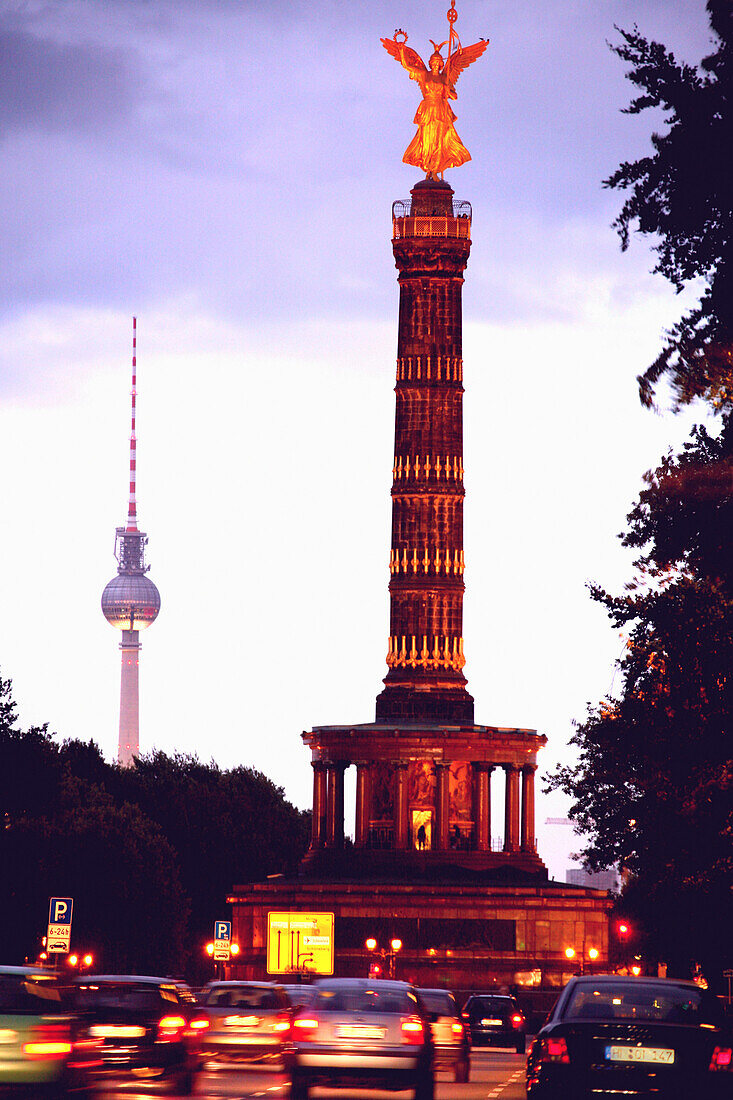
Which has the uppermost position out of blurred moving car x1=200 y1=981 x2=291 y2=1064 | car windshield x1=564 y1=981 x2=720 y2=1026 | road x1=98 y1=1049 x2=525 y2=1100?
car windshield x1=564 y1=981 x2=720 y2=1026

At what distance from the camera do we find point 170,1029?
3048cm

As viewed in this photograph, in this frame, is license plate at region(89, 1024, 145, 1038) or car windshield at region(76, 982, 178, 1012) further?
car windshield at region(76, 982, 178, 1012)

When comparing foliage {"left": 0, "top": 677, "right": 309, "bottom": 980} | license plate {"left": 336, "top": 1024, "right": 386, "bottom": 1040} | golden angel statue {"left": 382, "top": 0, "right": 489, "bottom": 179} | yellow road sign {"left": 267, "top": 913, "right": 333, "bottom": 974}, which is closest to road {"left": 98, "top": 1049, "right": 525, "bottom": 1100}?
license plate {"left": 336, "top": 1024, "right": 386, "bottom": 1040}

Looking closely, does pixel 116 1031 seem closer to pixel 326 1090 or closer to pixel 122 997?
pixel 122 997

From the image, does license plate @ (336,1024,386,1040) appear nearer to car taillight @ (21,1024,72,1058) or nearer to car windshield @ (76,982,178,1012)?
car windshield @ (76,982,178,1012)

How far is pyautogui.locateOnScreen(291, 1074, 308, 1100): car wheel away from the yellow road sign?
63636 millimetres

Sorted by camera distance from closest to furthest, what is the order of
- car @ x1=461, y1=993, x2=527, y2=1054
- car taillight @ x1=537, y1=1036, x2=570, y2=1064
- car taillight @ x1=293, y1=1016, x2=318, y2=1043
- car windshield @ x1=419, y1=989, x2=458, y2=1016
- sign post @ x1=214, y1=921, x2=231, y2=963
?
car taillight @ x1=537, y1=1036, x2=570, y2=1064 → car taillight @ x1=293, y1=1016, x2=318, y2=1043 → car windshield @ x1=419, y1=989, x2=458, y2=1016 → car @ x1=461, y1=993, x2=527, y2=1054 → sign post @ x1=214, y1=921, x2=231, y2=963

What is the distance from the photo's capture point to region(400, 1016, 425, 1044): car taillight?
27172 millimetres

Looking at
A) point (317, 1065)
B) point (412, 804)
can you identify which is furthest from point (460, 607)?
point (317, 1065)

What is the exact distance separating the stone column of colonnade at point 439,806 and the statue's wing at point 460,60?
1398 inches

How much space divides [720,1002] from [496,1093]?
11.6 metres

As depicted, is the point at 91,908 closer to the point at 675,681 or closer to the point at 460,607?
the point at 460,607

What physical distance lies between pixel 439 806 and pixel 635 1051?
80602 millimetres

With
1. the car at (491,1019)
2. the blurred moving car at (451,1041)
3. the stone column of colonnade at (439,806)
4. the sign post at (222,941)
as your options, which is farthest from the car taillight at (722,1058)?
the stone column of colonnade at (439,806)
